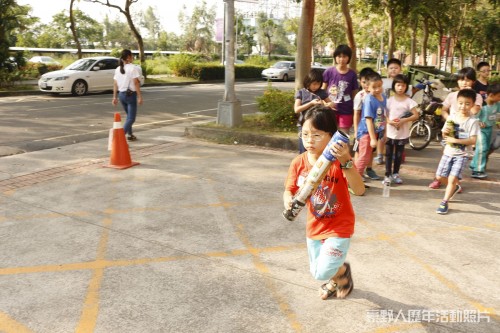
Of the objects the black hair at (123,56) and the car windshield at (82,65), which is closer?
the black hair at (123,56)

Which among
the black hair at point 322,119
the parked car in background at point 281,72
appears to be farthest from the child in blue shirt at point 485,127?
the parked car in background at point 281,72

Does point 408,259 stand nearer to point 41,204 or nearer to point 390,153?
point 390,153

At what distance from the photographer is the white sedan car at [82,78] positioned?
57.1 ft

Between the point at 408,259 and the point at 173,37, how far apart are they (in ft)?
345

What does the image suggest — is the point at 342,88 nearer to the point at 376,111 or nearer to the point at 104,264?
the point at 376,111

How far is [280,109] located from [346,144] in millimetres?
7051

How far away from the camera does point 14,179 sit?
645 centimetres

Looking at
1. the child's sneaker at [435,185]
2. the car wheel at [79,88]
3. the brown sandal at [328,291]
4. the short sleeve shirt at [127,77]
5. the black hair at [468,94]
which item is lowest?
the brown sandal at [328,291]

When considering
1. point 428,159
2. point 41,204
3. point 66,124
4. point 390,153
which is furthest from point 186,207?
point 66,124

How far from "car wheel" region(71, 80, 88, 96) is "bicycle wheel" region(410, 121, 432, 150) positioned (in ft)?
45.7

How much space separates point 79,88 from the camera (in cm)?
1803

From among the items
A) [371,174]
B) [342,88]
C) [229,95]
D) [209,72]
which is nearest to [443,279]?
[371,174]

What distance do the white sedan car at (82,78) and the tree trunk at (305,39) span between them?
1154 centimetres

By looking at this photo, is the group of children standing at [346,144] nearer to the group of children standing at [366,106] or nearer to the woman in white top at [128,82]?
the group of children standing at [366,106]
